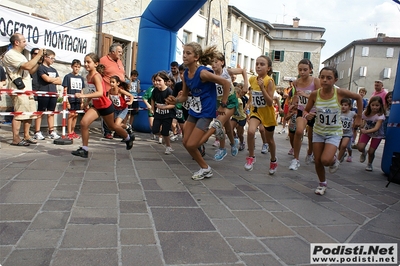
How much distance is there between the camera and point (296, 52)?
53.6 m

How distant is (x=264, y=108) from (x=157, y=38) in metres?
4.71

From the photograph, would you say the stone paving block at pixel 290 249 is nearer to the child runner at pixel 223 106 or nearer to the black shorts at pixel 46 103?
the child runner at pixel 223 106

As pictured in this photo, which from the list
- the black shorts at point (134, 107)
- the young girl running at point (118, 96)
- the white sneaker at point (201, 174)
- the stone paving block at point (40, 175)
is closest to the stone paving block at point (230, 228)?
the white sneaker at point (201, 174)

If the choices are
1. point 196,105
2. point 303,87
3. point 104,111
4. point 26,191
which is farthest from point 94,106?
point 303,87

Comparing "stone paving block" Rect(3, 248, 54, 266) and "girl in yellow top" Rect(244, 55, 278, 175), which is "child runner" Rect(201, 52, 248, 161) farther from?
"stone paving block" Rect(3, 248, 54, 266)

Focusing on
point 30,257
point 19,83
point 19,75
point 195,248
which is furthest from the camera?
point 19,75

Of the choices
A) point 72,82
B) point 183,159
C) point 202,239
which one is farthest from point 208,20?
point 202,239

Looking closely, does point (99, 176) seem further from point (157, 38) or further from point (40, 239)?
point (157, 38)

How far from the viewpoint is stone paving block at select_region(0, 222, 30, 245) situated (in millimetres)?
2684

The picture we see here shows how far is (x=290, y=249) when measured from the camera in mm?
2814

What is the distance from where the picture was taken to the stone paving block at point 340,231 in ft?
10.3

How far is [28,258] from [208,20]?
25.6m

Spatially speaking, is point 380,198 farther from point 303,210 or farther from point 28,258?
point 28,258

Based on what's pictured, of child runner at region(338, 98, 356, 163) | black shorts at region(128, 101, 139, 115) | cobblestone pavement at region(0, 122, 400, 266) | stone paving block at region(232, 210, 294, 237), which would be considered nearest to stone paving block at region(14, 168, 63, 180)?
cobblestone pavement at region(0, 122, 400, 266)
